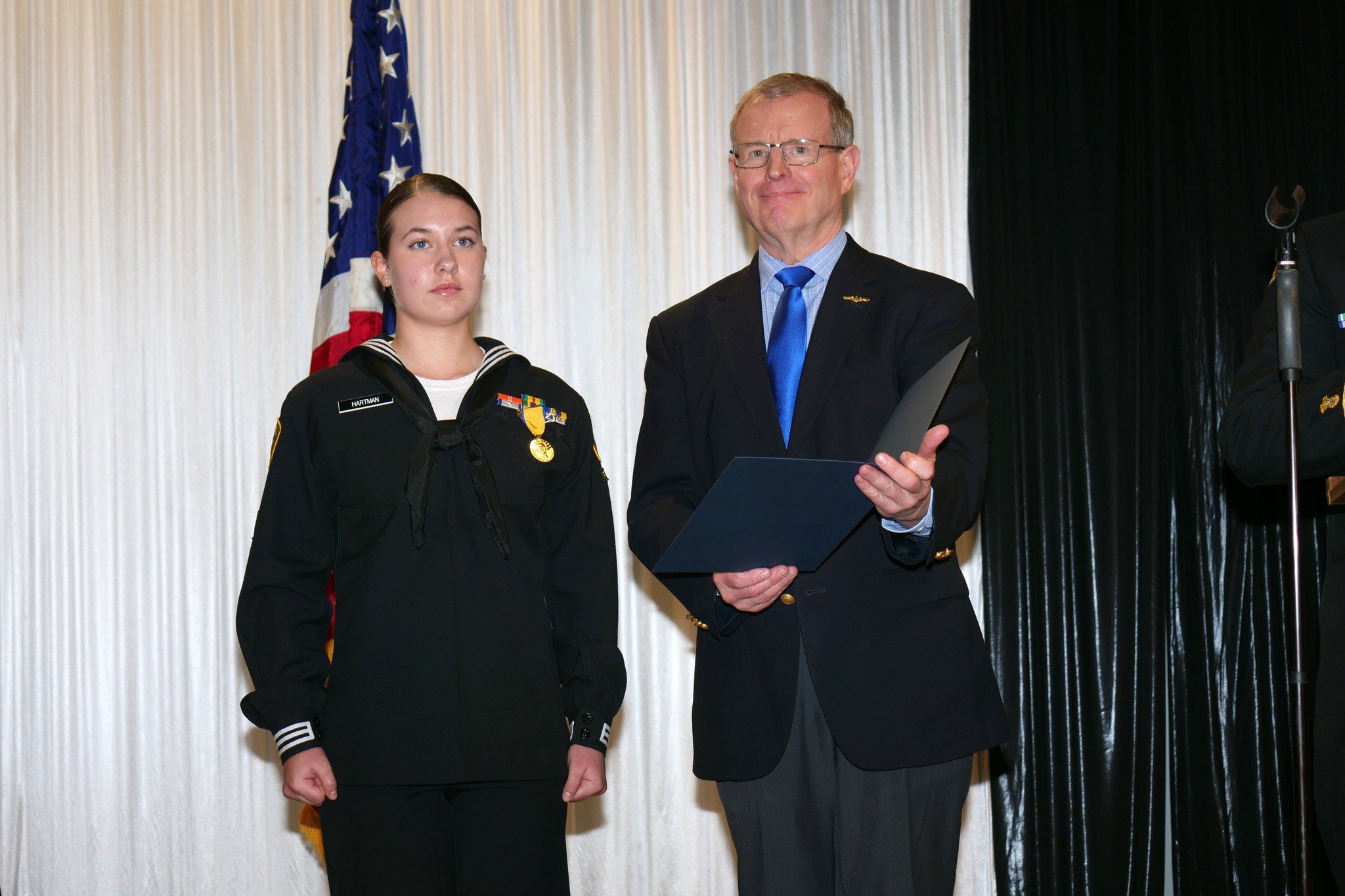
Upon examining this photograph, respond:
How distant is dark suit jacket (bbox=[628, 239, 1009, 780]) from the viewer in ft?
6.27

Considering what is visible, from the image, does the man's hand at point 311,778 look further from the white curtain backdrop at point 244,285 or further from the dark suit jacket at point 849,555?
the white curtain backdrop at point 244,285

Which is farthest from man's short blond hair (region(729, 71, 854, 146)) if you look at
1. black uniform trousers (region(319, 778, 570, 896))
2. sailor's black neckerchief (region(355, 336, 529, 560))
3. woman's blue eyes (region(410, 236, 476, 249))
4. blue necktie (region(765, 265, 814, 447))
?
black uniform trousers (region(319, 778, 570, 896))

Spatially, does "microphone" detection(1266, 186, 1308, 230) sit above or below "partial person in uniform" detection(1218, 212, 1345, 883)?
above

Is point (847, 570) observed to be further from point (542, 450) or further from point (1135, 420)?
point (1135, 420)

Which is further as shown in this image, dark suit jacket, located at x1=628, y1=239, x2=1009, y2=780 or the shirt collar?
the shirt collar

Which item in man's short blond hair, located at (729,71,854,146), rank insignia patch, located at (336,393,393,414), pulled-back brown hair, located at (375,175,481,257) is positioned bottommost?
rank insignia patch, located at (336,393,393,414)

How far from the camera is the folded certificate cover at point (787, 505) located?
1.60m

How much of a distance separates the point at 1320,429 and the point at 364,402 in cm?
162

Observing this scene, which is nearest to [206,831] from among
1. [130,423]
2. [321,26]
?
[130,423]

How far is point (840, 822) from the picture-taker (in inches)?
76.1

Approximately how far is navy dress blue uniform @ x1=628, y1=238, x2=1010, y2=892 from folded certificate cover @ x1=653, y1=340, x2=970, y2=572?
0.17 m

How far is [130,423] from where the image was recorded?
3738 millimetres

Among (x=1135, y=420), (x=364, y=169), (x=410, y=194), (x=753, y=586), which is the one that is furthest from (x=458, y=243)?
(x=1135, y=420)

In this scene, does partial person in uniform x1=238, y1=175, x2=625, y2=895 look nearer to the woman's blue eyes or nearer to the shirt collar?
the woman's blue eyes
